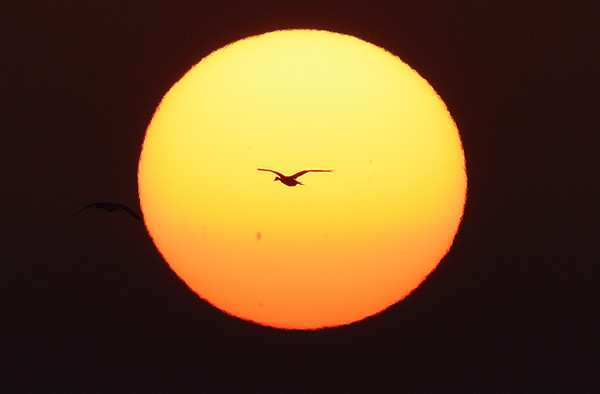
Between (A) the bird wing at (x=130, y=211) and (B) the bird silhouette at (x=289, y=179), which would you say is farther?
(A) the bird wing at (x=130, y=211)

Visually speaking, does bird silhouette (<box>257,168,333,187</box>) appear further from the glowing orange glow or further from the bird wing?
the bird wing

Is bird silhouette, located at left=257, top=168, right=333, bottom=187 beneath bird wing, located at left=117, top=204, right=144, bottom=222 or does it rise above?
above

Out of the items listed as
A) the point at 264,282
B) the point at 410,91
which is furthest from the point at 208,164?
the point at 410,91

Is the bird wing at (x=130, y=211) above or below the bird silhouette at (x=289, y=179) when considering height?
below

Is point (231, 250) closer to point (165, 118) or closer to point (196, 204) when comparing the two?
point (196, 204)

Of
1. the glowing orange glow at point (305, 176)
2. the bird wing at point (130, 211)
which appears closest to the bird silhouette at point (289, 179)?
the glowing orange glow at point (305, 176)

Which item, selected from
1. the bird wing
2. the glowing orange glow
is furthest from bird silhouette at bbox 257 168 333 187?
the bird wing

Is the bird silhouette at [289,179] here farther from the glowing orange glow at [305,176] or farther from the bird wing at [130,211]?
the bird wing at [130,211]

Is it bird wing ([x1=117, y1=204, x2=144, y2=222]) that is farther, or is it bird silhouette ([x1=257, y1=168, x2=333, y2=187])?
bird wing ([x1=117, y1=204, x2=144, y2=222])
